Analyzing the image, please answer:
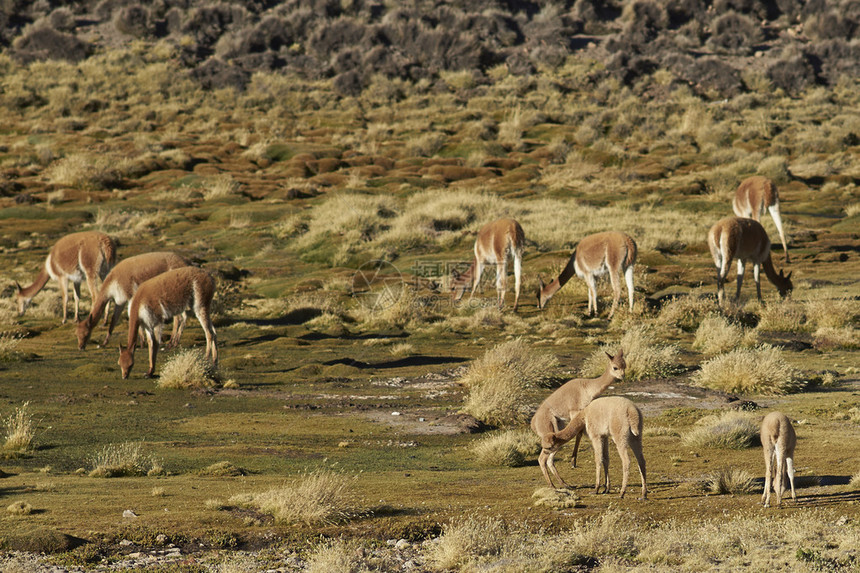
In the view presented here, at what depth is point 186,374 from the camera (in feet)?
54.0

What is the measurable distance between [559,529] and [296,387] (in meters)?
9.29

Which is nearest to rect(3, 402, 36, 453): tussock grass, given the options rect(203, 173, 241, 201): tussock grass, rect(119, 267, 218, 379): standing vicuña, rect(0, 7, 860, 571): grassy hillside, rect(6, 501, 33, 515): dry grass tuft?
rect(0, 7, 860, 571): grassy hillside

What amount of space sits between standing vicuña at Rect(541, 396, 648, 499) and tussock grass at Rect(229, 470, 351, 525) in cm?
237

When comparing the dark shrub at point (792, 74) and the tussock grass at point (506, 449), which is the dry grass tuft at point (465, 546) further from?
the dark shrub at point (792, 74)

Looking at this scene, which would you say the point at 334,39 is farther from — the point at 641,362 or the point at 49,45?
the point at 641,362

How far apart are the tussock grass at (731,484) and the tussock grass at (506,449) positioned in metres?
2.59

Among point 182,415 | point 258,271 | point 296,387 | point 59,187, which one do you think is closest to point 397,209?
point 258,271

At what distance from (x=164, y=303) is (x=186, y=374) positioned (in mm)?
1530

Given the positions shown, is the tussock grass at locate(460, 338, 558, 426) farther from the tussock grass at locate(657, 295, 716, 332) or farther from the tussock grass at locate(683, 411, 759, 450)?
the tussock grass at locate(657, 295, 716, 332)

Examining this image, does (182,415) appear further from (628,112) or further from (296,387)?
(628,112)

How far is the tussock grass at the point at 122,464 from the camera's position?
10.7 meters

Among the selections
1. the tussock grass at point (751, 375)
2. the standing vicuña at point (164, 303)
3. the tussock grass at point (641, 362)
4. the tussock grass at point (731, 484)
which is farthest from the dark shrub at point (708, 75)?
the tussock grass at point (731, 484)

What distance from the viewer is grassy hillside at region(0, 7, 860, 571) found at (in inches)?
332

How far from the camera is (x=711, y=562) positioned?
7535 mm
